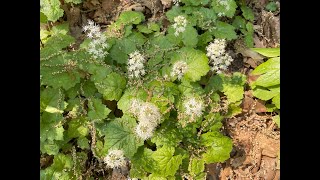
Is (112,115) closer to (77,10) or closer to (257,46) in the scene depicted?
(77,10)

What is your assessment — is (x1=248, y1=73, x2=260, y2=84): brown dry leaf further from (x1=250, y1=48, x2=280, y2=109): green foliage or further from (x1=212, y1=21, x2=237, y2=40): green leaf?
(x1=212, y1=21, x2=237, y2=40): green leaf

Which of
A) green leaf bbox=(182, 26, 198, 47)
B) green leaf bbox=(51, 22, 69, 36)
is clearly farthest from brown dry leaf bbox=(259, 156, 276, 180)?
green leaf bbox=(51, 22, 69, 36)

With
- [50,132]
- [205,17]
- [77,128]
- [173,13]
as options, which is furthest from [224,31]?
[50,132]

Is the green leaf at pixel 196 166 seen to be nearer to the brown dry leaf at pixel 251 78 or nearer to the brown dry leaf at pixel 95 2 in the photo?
the brown dry leaf at pixel 251 78

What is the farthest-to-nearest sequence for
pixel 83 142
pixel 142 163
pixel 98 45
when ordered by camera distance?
1. pixel 98 45
2. pixel 83 142
3. pixel 142 163

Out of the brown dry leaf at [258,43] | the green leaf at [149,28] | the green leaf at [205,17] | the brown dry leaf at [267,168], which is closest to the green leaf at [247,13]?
the brown dry leaf at [258,43]

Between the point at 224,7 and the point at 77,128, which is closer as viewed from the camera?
the point at 77,128

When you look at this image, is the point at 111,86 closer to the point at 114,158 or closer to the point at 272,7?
the point at 114,158

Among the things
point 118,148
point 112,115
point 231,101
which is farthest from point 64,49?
point 231,101
